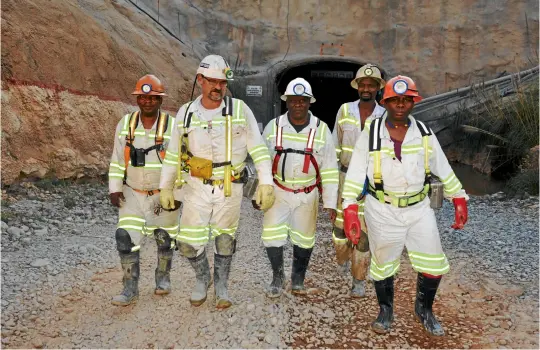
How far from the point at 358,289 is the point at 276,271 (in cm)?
83

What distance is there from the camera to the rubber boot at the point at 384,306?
371cm

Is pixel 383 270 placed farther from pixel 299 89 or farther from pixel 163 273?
pixel 163 273

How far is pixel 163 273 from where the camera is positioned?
Answer: 4.41 meters

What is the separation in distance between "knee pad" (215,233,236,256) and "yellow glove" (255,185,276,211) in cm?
41

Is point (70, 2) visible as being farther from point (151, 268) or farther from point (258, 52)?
point (258, 52)

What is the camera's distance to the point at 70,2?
10109mm

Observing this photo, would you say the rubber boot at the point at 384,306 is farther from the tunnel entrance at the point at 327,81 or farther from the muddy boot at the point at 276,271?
the tunnel entrance at the point at 327,81

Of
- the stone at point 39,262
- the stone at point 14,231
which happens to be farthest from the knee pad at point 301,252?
the stone at point 14,231

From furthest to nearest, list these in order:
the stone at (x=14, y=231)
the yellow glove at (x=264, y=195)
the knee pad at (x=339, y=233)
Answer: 1. the stone at (x=14, y=231)
2. the knee pad at (x=339, y=233)
3. the yellow glove at (x=264, y=195)

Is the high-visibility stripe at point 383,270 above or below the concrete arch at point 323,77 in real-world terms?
below

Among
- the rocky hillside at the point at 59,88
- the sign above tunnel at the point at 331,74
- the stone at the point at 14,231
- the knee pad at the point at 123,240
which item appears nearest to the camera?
the knee pad at the point at 123,240

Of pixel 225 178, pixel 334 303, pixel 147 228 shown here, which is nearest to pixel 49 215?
pixel 147 228

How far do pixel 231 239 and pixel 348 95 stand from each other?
58.7ft

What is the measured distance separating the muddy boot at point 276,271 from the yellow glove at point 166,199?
0.99 m
